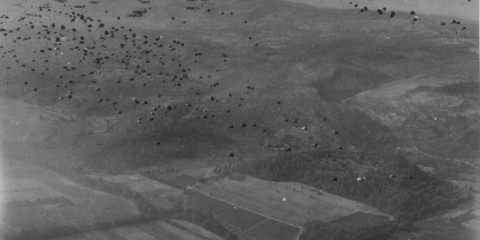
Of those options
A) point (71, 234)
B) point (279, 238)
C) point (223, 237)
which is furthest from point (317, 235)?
point (71, 234)


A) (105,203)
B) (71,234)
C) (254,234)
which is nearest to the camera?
(71,234)

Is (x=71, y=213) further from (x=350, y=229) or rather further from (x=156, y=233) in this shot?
(x=350, y=229)

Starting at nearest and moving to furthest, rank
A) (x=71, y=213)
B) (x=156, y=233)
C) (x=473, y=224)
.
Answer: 1. (x=156, y=233)
2. (x=71, y=213)
3. (x=473, y=224)

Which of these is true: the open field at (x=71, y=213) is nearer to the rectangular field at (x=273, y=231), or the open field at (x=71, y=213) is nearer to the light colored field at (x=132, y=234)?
the light colored field at (x=132, y=234)

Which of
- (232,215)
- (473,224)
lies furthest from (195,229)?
(473,224)

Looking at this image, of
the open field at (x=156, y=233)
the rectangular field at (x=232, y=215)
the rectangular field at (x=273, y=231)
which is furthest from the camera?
the rectangular field at (x=232, y=215)

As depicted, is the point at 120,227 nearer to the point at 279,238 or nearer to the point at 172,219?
the point at 172,219

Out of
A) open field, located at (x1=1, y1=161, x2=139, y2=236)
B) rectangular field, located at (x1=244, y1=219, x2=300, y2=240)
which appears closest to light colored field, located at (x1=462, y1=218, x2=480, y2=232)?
rectangular field, located at (x1=244, y1=219, x2=300, y2=240)

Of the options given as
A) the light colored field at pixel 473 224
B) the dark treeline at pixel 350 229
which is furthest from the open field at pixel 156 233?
the light colored field at pixel 473 224

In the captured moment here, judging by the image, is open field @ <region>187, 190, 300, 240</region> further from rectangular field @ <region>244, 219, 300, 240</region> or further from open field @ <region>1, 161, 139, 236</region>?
open field @ <region>1, 161, 139, 236</region>

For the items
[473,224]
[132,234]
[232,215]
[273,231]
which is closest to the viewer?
[132,234]

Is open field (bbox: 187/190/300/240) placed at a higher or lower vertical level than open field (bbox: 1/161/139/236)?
lower
